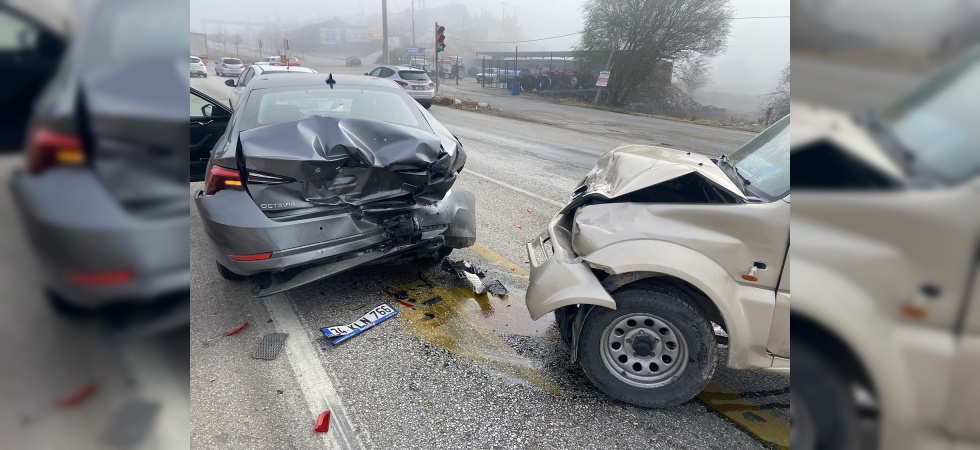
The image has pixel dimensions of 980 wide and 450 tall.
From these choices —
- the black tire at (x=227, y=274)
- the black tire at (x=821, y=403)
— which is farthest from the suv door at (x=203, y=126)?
the black tire at (x=821, y=403)

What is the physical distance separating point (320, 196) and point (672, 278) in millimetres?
2275

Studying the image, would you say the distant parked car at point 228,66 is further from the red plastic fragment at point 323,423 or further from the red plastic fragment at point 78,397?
the red plastic fragment at point 78,397

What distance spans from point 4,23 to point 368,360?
9.21 feet

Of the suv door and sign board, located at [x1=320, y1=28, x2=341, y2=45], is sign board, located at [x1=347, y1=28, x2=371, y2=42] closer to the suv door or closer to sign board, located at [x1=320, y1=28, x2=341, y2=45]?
sign board, located at [x1=320, y1=28, x2=341, y2=45]

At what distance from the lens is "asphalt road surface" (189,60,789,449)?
2.62 metres

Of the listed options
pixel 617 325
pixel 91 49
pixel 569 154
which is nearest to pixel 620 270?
pixel 617 325

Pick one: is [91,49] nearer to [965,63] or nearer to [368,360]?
[965,63]

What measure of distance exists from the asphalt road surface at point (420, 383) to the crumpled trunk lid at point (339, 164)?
2.15 ft

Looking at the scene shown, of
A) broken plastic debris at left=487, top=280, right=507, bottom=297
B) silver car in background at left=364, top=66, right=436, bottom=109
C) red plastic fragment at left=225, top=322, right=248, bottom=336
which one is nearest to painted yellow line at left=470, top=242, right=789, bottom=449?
broken plastic debris at left=487, top=280, right=507, bottom=297

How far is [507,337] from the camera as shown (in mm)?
3590

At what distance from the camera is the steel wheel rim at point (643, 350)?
9.07 ft

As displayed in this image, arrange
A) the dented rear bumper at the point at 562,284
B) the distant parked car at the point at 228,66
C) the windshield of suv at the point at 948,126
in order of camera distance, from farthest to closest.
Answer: the distant parked car at the point at 228,66
the dented rear bumper at the point at 562,284
the windshield of suv at the point at 948,126

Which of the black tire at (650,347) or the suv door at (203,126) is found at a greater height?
the suv door at (203,126)

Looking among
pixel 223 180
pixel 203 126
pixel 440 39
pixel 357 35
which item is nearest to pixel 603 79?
pixel 440 39
